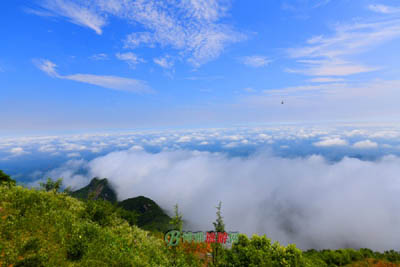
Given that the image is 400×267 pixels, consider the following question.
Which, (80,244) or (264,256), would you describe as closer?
(80,244)

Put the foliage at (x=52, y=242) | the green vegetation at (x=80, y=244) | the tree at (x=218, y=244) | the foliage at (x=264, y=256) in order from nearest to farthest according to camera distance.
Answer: the foliage at (x=52, y=242) → the green vegetation at (x=80, y=244) → the foliage at (x=264, y=256) → the tree at (x=218, y=244)

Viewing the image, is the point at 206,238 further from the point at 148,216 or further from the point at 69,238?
the point at 148,216

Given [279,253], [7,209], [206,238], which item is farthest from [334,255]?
[7,209]

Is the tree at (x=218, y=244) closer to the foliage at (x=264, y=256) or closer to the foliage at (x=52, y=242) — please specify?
the foliage at (x=264, y=256)

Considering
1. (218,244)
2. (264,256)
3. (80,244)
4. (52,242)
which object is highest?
(52,242)

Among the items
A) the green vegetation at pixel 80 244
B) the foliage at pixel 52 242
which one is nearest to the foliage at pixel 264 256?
the green vegetation at pixel 80 244

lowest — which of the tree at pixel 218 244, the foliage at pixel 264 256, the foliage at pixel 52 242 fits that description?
the foliage at pixel 264 256

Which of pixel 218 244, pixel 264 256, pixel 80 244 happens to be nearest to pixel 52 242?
pixel 80 244

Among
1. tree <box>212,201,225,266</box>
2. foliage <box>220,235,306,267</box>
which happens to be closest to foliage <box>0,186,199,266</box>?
tree <box>212,201,225,266</box>

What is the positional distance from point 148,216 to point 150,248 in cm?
19715

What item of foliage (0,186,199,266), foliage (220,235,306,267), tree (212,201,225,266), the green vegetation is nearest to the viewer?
foliage (0,186,199,266)

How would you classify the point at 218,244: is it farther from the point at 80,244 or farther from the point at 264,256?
the point at 80,244

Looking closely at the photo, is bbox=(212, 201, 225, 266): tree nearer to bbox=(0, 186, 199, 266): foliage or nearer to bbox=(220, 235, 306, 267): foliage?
bbox=(220, 235, 306, 267): foliage

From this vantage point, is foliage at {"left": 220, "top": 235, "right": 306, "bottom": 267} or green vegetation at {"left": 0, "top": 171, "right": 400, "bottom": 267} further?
foliage at {"left": 220, "top": 235, "right": 306, "bottom": 267}
